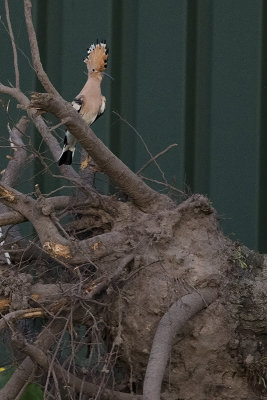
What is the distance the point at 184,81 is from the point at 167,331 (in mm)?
1245

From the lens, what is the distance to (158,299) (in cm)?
200

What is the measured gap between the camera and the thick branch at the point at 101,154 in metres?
1.80

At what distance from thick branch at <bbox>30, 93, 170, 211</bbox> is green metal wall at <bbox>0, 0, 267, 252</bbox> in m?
0.80

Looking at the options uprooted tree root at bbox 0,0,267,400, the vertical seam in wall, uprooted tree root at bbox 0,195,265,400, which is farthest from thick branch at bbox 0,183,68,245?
the vertical seam in wall

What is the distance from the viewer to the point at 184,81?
293cm

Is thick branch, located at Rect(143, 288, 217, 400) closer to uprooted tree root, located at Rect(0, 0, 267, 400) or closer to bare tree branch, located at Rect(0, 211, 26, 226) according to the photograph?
uprooted tree root, located at Rect(0, 0, 267, 400)

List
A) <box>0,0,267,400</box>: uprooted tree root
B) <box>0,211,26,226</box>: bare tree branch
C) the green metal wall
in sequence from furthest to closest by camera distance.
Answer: the green metal wall, <box>0,211,26,226</box>: bare tree branch, <box>0,0,267,400</box>: uprooted tree root

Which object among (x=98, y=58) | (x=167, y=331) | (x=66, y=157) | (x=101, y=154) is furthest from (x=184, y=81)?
(x=167, y=331)

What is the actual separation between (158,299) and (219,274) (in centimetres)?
17

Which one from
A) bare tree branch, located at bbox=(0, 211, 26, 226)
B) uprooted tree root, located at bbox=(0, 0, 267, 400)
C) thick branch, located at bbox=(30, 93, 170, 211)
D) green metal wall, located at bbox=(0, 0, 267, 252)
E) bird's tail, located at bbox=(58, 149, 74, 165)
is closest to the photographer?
thick branch, located at bbox=(30, 93, 170, 211)

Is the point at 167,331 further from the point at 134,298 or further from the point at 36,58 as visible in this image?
the point at 36,58

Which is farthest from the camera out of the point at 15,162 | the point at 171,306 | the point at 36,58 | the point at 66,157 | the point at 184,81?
the point at 184,81

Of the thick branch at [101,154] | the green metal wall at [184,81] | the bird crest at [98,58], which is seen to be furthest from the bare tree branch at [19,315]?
the green metal wall at [184,81]

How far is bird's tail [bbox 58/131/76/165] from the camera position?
2.34m
